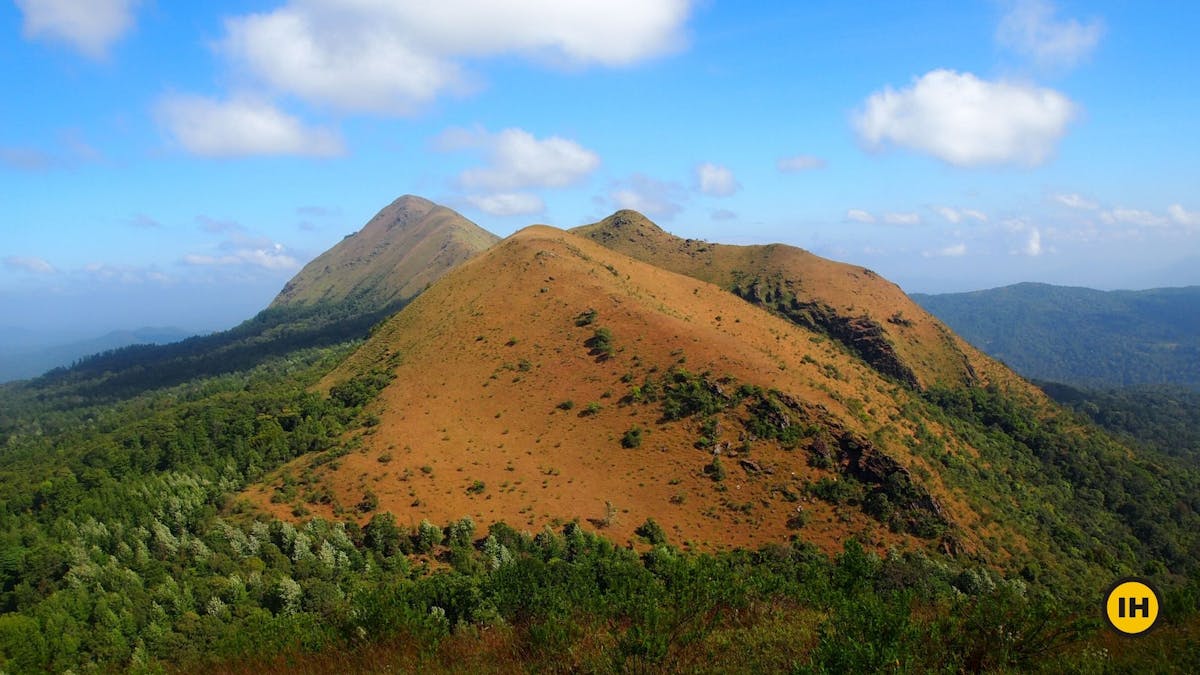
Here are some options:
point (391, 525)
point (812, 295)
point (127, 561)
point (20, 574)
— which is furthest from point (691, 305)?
point (20, 574)

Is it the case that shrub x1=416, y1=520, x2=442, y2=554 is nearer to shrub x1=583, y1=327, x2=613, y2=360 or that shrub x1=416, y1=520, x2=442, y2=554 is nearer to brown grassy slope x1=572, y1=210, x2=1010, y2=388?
shrub x1=583, y1=327, x2=613, y2=360

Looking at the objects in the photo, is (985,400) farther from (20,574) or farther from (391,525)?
(20,574)

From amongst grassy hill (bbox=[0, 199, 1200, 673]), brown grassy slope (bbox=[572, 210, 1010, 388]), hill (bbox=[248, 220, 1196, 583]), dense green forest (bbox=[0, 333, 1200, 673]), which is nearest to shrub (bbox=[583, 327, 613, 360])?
hill (bbox=[248, 220, 1196, 583])

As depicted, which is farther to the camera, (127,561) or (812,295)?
(812,295)

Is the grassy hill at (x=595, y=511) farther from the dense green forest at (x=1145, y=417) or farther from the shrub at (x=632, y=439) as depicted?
the dense green forest at (x=1145, y=417)

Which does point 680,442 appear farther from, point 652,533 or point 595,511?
point 652,533

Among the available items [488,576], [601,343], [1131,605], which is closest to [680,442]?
[601,343]

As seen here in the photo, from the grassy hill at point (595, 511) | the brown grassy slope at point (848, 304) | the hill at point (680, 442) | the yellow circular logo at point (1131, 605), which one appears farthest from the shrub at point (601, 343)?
the yellow circular logo at point (1131, 605)
